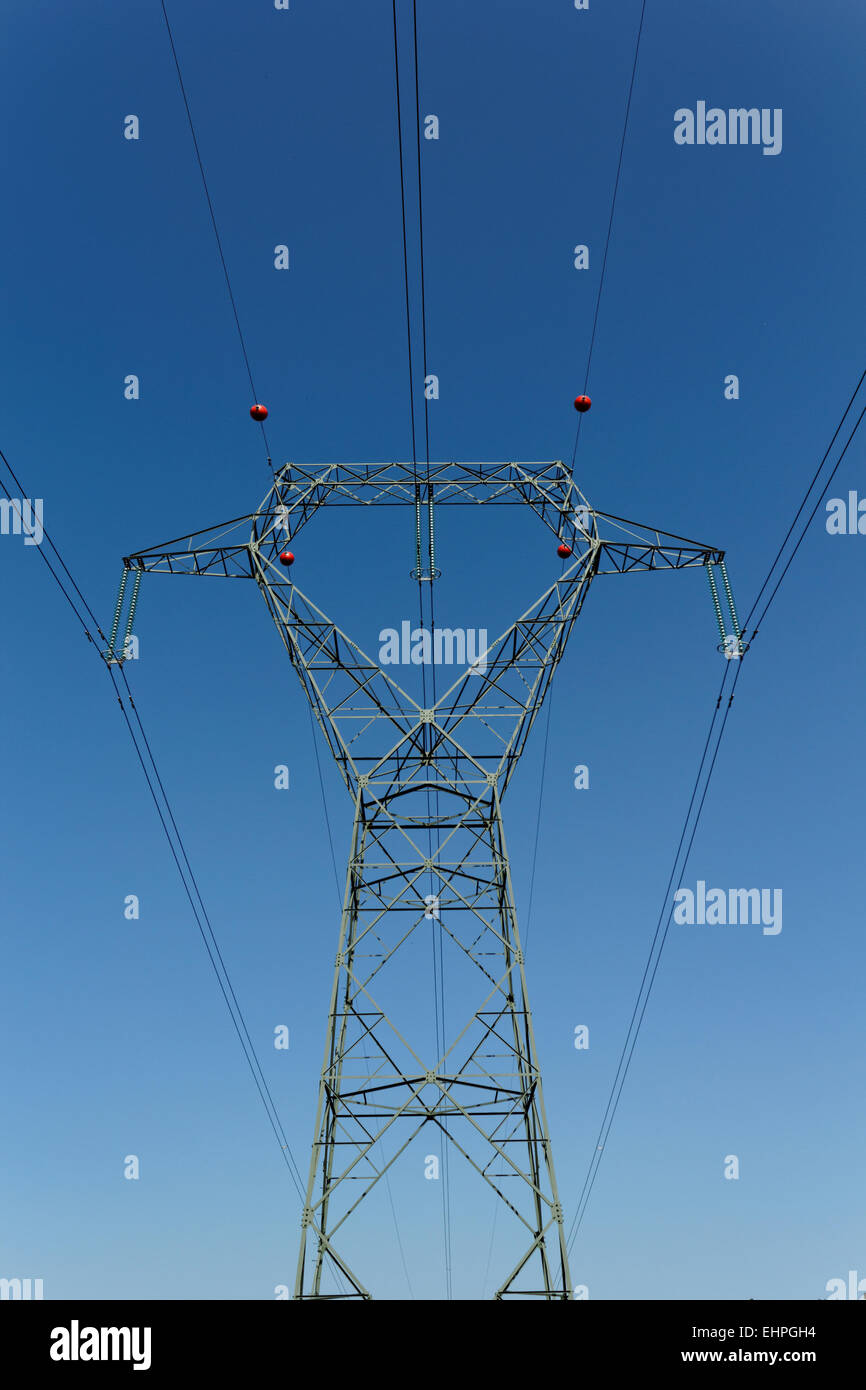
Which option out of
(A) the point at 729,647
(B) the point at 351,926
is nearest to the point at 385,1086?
(B) the point at 351,926

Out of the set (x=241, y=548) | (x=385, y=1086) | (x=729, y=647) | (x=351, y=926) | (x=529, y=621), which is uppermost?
(x=241, y=548)

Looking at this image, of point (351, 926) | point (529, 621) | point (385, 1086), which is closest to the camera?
point (385, 1086)
